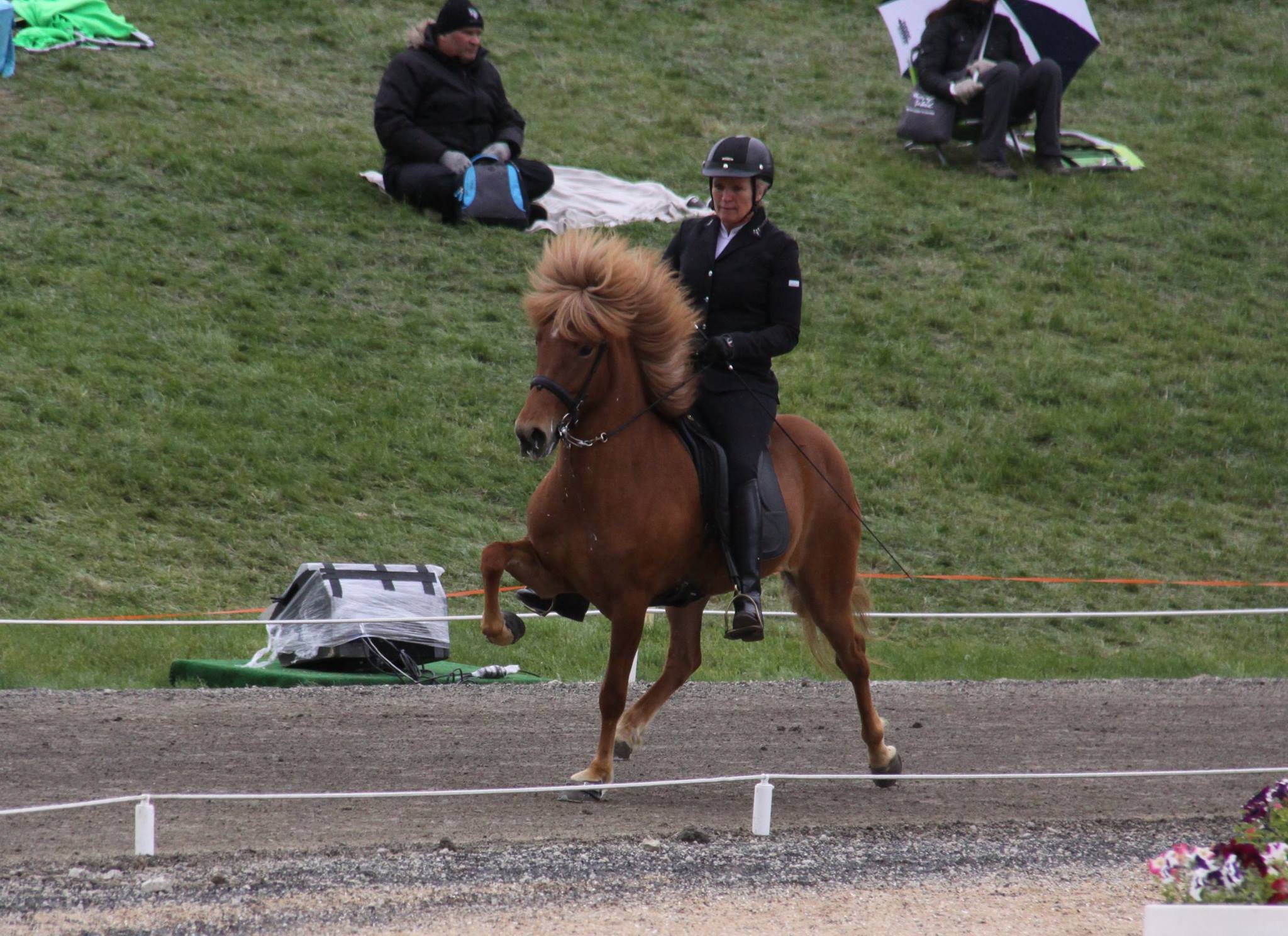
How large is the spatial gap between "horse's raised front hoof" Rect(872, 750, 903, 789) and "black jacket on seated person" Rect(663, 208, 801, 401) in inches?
74.1

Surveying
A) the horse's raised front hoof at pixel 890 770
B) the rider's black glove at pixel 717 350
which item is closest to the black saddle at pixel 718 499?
the rider's black glove at pixel 717 350

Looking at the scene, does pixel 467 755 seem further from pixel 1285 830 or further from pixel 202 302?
pixel 202 302

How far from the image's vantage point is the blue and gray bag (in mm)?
14438

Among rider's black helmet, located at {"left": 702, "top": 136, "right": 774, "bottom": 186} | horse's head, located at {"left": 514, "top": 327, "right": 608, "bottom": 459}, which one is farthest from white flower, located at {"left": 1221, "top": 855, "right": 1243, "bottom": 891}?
rider's black helmet, located at {"left": 702, "top": 136, "right": 774, "bottom": 186}

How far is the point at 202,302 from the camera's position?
13.5 meters

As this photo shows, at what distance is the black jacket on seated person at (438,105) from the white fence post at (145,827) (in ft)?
31.4

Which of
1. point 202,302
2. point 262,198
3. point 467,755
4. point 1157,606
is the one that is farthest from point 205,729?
point 262,198

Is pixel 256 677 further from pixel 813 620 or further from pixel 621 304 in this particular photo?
pixel 621 304

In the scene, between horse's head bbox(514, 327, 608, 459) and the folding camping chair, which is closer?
horse's head bbox(514, 327, 608, 459)

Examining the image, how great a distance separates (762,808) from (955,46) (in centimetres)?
1298

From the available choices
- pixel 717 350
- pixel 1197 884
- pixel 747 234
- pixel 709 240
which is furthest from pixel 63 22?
pixel 1197 884

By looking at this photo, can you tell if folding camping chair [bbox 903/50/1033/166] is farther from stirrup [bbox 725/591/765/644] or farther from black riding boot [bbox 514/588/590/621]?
black riding boot [bbox 514/588/590/621]

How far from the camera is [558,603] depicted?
6.55 meters

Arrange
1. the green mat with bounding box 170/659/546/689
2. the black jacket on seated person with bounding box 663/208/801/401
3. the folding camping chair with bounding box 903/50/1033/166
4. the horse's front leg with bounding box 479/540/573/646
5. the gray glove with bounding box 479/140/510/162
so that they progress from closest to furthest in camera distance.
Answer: the horse's front leg with bounding box 479/540/573/646 → the black jacket on seated person with bounding box 663/208/801/401 → the green mat with bounding box 170/659/546/689 → the gray glove with bounding box 479/140/510/162 → the folding camping chair with bounding box 903/50/1033/166
